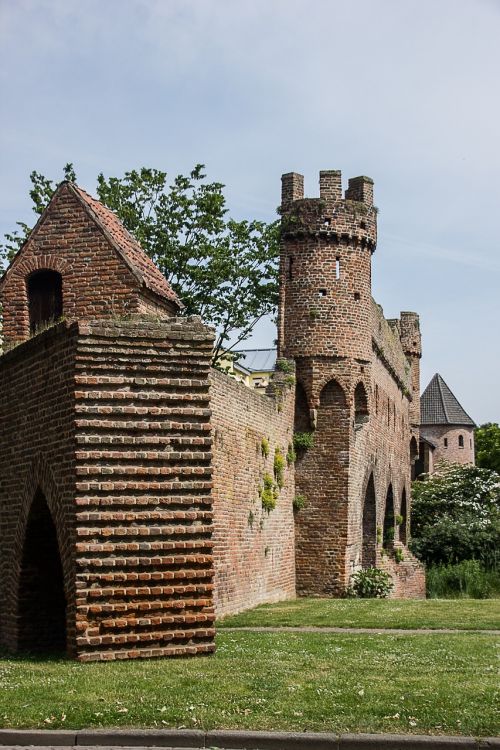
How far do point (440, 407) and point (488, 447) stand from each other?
4.37 m

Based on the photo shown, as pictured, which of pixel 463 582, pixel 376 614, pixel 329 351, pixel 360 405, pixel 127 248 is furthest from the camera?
pixel 463 582

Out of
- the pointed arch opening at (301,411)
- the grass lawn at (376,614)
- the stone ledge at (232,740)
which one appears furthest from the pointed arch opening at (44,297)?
the pointed arch opening at (301,411)

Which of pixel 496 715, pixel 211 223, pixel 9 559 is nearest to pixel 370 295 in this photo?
pixel 211 223

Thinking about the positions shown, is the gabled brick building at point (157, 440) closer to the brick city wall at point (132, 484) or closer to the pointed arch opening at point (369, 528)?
the brick city wall at point (132, 484)

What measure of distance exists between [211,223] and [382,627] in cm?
2313

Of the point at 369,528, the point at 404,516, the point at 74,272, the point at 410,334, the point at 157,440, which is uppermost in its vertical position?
the point at 410,334

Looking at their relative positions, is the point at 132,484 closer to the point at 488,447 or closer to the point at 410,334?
the point at 410,334

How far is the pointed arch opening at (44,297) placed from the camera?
53.7ft

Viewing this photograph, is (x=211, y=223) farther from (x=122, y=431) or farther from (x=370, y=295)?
(x=122, y=431)

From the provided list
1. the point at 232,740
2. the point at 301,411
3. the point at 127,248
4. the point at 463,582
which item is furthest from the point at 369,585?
the point at 232,740

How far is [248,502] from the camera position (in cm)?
2242

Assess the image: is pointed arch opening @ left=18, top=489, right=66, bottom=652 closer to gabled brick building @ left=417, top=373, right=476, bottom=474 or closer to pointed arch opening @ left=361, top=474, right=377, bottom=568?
pointed arch opening @ left=361, top=474, right=377, bottom=568

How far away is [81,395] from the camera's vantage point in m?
11.3

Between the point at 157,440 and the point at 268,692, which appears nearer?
the point at 268,692
